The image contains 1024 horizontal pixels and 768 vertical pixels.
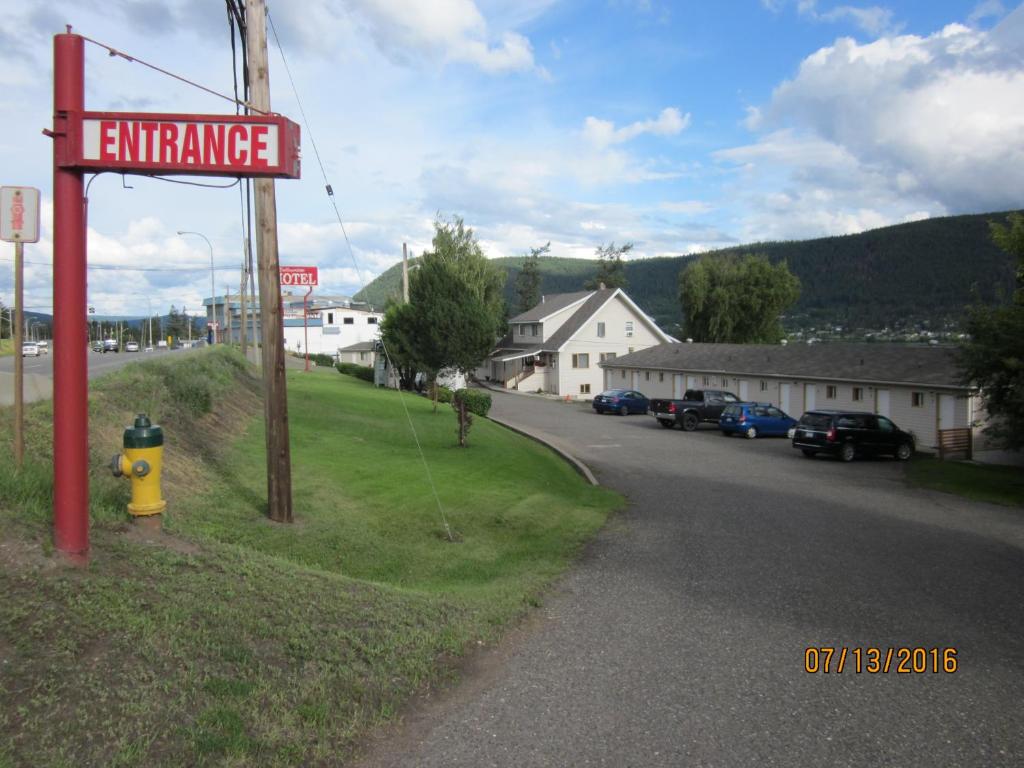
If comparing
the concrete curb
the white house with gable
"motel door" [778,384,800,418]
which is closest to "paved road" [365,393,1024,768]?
the concrete curb

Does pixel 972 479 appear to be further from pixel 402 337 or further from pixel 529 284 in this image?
pixel 529 284

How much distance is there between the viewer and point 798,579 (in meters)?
9.32

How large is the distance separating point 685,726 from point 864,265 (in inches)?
6097

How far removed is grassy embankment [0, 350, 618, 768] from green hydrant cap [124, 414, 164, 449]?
64cm

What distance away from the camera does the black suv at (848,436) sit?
2809 centimetres

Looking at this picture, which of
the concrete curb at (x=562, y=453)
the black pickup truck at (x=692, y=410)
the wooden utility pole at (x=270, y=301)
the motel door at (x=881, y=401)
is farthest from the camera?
the black pickup truck at (x=692, y=410)

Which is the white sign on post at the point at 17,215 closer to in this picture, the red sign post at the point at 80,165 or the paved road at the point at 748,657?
the red sign post at the point at 80,165

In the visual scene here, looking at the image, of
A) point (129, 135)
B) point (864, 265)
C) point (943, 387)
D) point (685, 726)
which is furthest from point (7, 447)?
point (864, 265)

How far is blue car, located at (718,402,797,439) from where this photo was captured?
35.6 metres

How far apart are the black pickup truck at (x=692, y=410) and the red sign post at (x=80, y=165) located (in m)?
33.3

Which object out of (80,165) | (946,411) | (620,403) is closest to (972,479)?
(946,411)

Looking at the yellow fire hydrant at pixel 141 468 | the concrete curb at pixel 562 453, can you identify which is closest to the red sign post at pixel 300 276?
the concrete curb at pixel 562 453

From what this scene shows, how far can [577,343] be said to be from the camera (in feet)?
211
